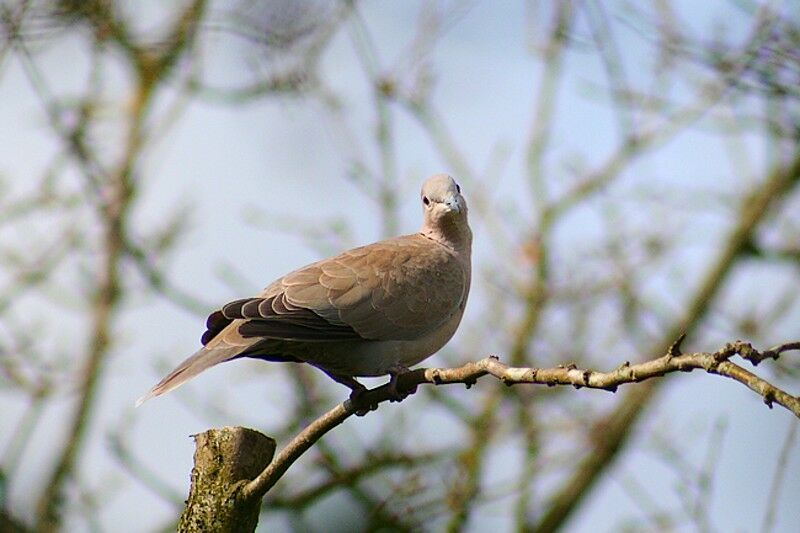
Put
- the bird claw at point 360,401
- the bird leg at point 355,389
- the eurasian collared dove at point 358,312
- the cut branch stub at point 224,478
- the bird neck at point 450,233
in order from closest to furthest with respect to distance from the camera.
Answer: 1. the cut branch stub at point 224,478
2. the bird claw at point 360,401
3. the bird leg at point 355,389
4. the eurasian collared dove at point 358,312
5. the bird neck at point 450,233

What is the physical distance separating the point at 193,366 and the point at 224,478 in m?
0.74

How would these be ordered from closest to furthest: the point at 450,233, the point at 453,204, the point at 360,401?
the point at 360,401, the point at 453,204, the point at 450,233

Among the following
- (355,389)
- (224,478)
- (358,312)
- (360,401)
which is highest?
(358,312)

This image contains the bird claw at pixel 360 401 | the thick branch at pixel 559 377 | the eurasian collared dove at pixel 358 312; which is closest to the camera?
the thick branch at pixel 559 377

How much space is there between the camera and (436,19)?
773cm

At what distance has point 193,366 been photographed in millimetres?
3967

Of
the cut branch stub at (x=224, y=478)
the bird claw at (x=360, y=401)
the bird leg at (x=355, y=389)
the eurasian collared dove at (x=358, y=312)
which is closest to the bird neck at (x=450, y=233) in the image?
the eurasian collared dove at (x=358, y=312)

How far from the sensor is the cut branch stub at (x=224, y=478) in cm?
326

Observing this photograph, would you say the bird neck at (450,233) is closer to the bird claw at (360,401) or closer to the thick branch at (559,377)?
the bird claw at (360,401)

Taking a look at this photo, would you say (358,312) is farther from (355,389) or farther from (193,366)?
(193,366)

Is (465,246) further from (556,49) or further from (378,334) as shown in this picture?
(556,49)

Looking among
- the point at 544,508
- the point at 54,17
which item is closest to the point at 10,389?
the point at 54,17

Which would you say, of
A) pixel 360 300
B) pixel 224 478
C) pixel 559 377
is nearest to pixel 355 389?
pixel 360 300

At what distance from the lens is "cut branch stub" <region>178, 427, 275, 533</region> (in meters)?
→ 3.26
